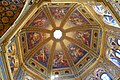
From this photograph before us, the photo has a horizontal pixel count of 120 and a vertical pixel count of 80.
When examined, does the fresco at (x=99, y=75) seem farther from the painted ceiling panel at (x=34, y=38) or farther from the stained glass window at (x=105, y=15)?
the painted ceiling panel at (x=34, y=38)

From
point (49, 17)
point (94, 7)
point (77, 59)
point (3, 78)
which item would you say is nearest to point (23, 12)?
point (3, 78)

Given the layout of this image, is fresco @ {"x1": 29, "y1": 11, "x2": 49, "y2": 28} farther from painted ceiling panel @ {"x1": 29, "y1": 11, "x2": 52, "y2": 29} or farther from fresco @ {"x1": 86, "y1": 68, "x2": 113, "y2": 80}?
fresco @ {"x1": 86, "y1": 68, "x2": 113, "y2": 80}

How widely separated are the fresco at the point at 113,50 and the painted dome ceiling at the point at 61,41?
1132 mm

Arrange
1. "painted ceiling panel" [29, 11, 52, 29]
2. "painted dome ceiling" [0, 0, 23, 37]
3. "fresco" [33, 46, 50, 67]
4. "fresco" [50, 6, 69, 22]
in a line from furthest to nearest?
"fresco" [33, 46, 50, 67] < "fresco" [50, 6, 69, 22] < "painted ceiling panel" [29, 11, 52, 29] < "painted dome ceiling" [0, 0, 23, 37]

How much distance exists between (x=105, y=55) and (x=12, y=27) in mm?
7012

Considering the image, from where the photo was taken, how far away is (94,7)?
17.8 meters

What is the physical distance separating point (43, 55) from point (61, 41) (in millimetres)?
1895

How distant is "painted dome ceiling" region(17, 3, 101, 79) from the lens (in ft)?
65.8

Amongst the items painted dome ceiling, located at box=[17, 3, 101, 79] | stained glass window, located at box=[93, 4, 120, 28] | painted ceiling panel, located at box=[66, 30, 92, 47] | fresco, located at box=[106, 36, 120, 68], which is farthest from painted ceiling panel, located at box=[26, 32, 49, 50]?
stained glass window, located at box=[93, 4, 120, 28]

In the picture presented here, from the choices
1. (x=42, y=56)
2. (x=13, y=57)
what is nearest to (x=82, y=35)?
(x=42, y=56)

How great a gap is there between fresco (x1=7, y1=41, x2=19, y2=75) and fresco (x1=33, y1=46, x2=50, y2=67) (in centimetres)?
290

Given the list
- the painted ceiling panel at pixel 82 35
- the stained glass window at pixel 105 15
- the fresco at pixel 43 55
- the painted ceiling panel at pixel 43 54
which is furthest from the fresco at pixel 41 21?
the stained glass window at pixel 105 15

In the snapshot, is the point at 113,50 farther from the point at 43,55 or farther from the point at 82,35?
the point at 43,55

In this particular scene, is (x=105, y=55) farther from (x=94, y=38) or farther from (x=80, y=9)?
(x=80, y=9)
